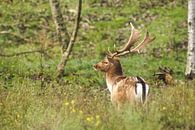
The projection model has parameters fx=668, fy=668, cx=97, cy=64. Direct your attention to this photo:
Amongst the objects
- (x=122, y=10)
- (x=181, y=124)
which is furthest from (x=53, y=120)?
(x=122, y=10)

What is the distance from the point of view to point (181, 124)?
8883 millimetres

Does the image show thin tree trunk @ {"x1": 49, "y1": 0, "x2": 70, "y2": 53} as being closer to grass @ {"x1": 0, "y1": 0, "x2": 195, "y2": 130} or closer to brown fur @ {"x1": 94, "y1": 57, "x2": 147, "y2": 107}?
grass @ {"x1": 0, "y1": 0, "x2": 195, "y2": 130}

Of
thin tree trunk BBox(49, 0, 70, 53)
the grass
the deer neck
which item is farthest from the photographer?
thin tree trunk BBox(49, 0, 70, 53)

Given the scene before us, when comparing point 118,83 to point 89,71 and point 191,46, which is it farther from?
point 89,71

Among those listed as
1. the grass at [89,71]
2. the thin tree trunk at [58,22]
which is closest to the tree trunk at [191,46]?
the grass at [89,71]

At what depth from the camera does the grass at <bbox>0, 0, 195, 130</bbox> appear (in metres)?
8.93

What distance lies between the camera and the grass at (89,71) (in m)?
8.93

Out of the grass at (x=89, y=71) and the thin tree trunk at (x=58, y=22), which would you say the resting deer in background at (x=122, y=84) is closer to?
the grass at (x=89, y=71)

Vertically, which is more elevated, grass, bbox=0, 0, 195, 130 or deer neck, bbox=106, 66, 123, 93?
deer neck, bbox=106, 66, 123, 93

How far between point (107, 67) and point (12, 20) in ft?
37.1

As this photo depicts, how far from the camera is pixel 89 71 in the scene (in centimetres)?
1700

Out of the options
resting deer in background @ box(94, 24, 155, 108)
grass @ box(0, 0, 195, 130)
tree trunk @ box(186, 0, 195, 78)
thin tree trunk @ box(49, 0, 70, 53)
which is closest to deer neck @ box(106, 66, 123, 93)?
resting deer in background @ box(94, 24, 155, 108)

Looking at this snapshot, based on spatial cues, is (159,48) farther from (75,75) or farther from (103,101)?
(103,101)

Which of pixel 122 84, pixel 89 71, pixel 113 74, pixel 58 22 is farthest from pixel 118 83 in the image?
pixel 58 22
